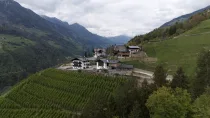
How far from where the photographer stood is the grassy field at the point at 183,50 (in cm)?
7814

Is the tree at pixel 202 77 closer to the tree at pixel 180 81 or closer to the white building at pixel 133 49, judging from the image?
the tree at pixel 180 81

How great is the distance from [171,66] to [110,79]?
875 inches

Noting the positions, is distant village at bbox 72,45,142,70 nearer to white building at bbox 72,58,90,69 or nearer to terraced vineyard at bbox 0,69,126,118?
white building at bbox 72,58,90,69

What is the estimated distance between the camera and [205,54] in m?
49.3

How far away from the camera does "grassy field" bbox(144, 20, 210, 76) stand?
78144 mm

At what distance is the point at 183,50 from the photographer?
311ft

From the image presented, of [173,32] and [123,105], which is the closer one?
[123,105]

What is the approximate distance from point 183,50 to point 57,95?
53.4 m

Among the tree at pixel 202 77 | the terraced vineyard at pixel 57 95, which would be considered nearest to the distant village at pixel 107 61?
the terraced vineyard at pixel 57 95

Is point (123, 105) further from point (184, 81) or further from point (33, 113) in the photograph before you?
point (33, 113)

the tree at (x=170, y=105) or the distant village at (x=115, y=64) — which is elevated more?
the distant village at (x=115, y=64)

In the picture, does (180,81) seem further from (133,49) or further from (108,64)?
(133,49)

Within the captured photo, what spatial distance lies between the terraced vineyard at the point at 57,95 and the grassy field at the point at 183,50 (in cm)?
2200

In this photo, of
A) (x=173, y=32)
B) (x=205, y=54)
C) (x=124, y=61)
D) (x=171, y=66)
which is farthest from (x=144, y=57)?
(x=173, y=32)
